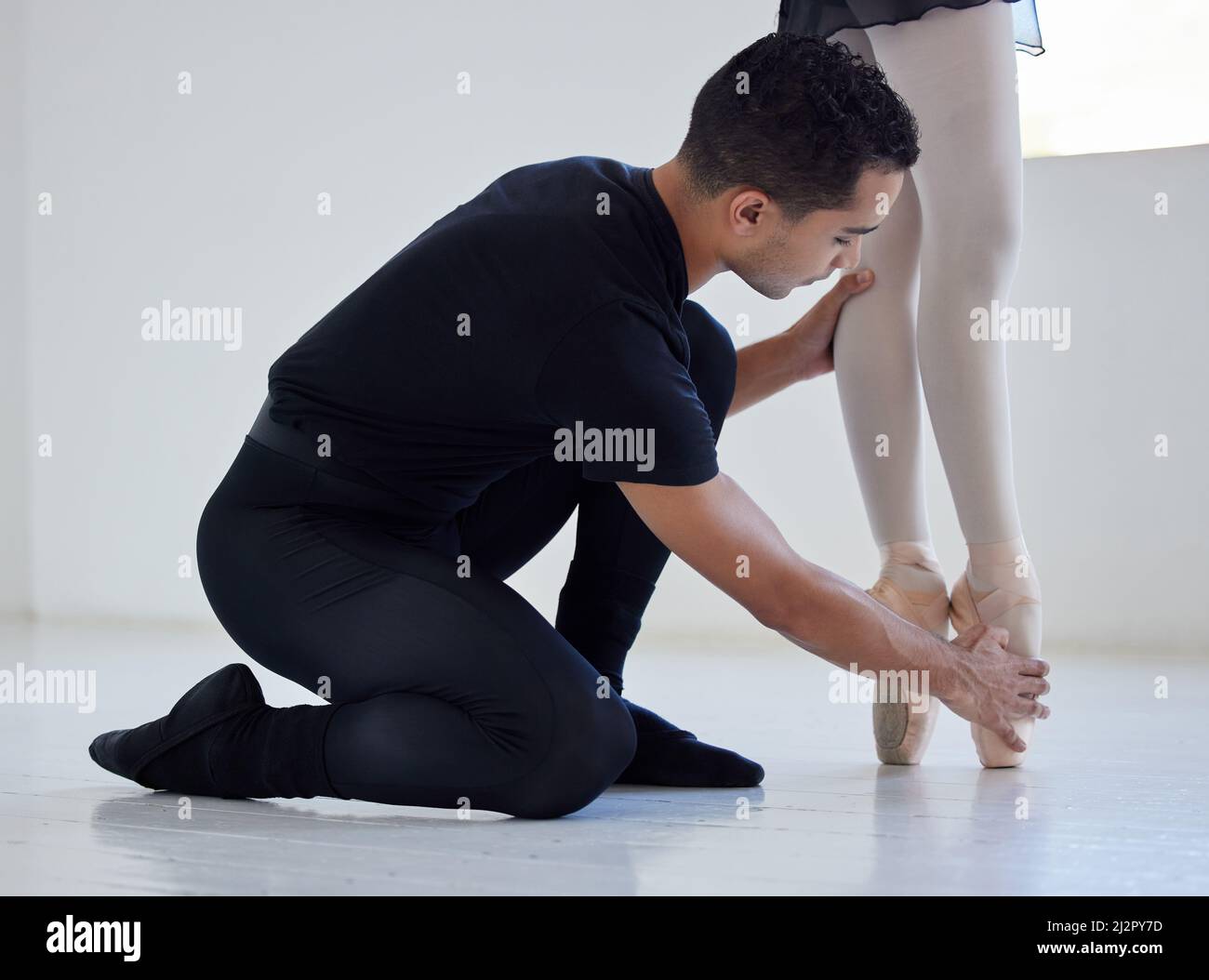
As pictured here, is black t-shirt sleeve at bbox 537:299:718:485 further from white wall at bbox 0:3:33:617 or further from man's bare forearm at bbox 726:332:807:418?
Result: white wall at bbox 0:3:33:617

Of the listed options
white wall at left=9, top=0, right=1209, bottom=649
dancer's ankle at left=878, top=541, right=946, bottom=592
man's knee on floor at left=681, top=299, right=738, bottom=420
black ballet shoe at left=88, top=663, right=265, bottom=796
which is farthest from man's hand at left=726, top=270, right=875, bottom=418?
white wall at left=9, top=0, right=1209, bottom=649

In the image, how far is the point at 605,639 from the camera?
A: 1.38 m

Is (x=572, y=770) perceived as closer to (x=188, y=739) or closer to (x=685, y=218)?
(x=188, y=739)

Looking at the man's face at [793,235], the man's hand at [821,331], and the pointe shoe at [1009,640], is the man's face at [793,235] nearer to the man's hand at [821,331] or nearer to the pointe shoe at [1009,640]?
the man's hand at [821,331]

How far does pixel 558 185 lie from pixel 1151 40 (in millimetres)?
2432

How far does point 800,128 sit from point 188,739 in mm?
769

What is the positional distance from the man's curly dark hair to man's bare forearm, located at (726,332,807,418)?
0.37 metres

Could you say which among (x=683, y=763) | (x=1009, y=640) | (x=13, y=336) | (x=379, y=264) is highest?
(x=379, y=264)

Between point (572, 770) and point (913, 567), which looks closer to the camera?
point (572, 770)

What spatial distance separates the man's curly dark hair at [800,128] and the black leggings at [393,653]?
42 centimetres

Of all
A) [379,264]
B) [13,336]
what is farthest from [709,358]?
[13,336]

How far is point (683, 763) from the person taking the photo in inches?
51.2

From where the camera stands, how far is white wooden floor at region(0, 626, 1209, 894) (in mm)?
885

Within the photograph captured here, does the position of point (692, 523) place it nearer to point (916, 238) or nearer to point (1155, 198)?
point (916, 238)
